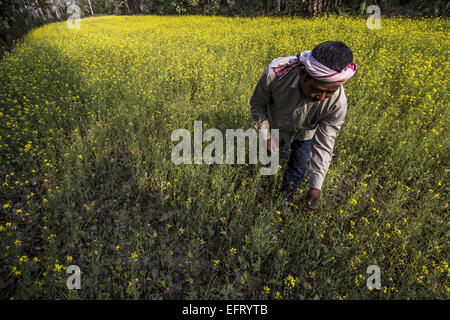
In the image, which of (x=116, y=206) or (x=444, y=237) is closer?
(x=444, y=237)

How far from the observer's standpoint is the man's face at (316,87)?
157cm

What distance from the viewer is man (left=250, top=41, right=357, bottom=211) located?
1507 millimetres

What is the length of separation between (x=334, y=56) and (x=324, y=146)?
2.64 ft

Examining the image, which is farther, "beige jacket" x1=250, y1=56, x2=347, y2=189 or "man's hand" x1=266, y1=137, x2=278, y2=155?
"man's hand" x1=266, y1=137, x2=278, y2=155

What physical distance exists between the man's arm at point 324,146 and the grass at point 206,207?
0.56 metres

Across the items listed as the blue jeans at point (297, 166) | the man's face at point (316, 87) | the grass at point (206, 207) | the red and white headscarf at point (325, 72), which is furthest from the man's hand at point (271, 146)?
the red and white headscarf at point (325, 72)

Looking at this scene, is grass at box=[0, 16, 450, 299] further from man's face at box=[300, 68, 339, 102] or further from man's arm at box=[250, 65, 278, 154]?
man's face at box=[300, 68, 339, 102]

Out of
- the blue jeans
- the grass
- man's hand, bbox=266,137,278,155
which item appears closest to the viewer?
the grass

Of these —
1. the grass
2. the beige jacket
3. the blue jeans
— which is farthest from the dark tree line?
the blue jeans

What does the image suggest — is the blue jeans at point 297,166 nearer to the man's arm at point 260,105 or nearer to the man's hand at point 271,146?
the man's hand at point 271,146
